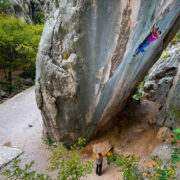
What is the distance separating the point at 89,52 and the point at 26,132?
7306mm

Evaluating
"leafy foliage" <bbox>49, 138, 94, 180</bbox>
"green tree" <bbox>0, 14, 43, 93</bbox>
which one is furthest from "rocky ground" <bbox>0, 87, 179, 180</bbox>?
"green tree" <bbox>0, 14, 43, 93</bbox>

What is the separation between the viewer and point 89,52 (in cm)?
504

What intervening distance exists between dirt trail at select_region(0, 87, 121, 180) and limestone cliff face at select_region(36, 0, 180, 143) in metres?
2.16

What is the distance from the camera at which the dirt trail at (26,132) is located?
6.28m

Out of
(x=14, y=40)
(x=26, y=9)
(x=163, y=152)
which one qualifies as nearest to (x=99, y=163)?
(x=163, y=152)

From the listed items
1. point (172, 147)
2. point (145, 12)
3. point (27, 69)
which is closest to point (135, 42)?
point (145, 12)

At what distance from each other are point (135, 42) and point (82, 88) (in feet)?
8.63

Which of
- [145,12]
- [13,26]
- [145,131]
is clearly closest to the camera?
[145,12]

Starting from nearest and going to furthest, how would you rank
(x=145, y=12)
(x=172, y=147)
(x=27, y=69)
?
(x=145, y=12) < (x=172, y=147) < (x=27, y=69)

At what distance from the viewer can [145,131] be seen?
22.7 feet

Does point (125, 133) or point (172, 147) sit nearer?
point (172, 147)

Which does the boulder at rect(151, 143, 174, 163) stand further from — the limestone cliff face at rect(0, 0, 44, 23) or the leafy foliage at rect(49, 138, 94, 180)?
the limestone cliff face at rect(0, 0, 44, 23)

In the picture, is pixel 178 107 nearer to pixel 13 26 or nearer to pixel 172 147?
pixel 172 147

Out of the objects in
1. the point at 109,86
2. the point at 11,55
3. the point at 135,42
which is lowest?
the point at 11,55
